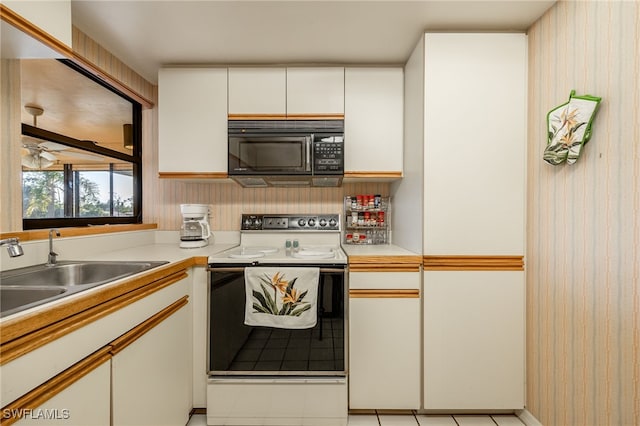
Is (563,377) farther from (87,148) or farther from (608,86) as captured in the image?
(87,148)

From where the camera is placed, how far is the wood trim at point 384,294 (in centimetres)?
164

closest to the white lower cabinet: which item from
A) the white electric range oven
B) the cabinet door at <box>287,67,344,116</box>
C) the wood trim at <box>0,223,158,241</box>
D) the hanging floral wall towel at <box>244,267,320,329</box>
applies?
the white electric range oven

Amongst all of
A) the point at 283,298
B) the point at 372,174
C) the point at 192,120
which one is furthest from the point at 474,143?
the point at 192,120

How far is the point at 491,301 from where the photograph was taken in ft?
5.31

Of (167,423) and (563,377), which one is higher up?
(563,377)

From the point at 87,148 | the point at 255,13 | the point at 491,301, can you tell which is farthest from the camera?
the point at 87,148

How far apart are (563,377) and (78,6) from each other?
115 inches

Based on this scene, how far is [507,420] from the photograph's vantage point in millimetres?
1637

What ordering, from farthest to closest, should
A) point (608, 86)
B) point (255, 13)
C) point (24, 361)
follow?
point (255, 13), point (608, 86), point (24, 361)

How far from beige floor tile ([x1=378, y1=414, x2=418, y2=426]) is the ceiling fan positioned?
2.28m

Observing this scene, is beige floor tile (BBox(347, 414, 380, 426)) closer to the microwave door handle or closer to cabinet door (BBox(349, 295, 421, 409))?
cabinet door (BBox(349, 295, 421, 409))

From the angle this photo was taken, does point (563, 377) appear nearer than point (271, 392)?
Yes

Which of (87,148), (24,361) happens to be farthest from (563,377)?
(87,148)

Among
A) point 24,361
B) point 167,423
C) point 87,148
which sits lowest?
point 167,423
